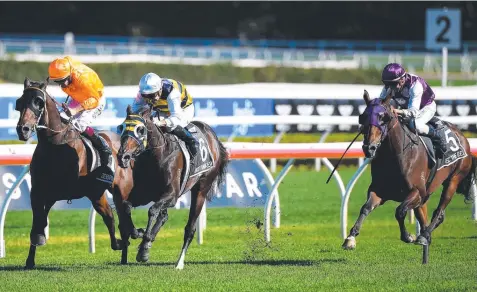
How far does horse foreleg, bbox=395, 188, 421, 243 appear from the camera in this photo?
8000 mm

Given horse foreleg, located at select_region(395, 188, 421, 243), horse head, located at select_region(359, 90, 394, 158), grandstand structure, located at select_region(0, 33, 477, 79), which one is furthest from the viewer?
grandstand structure, located at select_region(0, 33, 477, 79)

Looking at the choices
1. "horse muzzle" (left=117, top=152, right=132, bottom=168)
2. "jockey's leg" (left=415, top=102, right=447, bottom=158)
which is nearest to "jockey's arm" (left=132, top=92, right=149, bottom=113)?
"horse muzzle" (left=117, top=152, right=132, bottom=168)

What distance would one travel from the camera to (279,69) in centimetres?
2720

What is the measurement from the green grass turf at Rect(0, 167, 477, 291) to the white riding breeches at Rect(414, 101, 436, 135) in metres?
0.91

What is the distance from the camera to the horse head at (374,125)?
7.79 metres

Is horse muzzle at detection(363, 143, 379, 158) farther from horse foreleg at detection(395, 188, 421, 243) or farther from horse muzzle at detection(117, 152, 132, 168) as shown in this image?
horse muzzle at detection(117, 152, 132, 168)

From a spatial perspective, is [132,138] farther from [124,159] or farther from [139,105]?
[139,105]

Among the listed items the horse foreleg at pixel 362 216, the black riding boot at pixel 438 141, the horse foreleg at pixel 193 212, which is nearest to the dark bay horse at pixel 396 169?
the horse foreleg at pixel 362 216

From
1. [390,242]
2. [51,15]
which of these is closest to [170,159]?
[390,242]

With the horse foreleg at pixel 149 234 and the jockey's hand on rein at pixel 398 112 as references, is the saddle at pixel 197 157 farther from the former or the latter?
the jockey's hand on rein at pixel 398 112

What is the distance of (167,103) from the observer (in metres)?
8.13

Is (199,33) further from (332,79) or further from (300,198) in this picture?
(300,198)

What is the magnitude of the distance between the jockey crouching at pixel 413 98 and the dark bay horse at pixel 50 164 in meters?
2.12

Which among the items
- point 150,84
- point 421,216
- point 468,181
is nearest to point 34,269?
point 150,84
